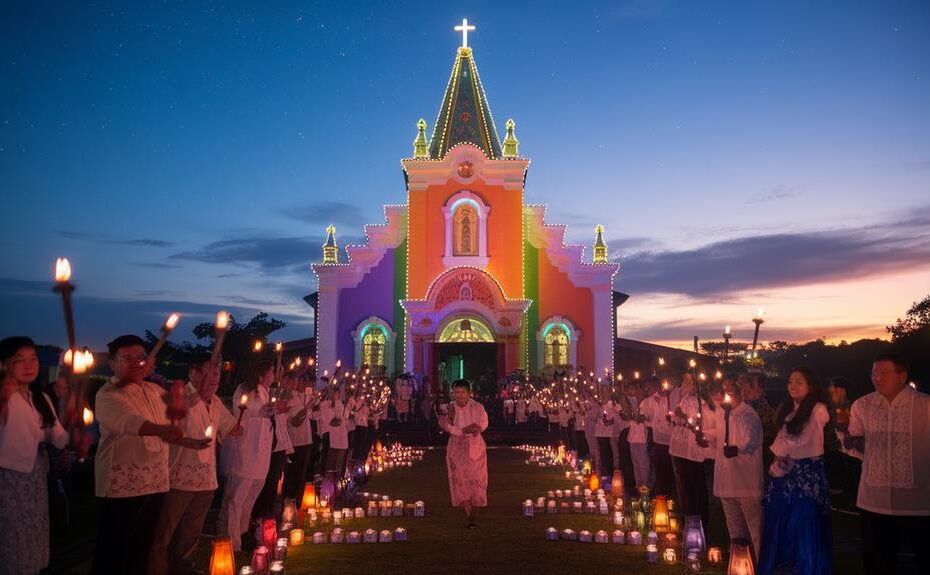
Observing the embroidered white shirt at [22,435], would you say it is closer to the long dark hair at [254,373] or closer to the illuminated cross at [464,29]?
the long dark hair at [254,373]

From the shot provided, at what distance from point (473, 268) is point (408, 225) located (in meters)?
3.84

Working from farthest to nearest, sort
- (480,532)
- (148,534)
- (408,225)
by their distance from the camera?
1. (408,225)
2. (480,532)
3. (148,534)

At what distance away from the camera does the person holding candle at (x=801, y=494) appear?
7.17 m

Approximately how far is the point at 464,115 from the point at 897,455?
98.3 feet

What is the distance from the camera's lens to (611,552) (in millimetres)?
9633

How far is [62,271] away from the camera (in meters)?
4.10

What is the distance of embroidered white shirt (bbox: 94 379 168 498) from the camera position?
5758mm

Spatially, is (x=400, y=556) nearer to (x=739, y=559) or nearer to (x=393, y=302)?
(x=739, y=559)

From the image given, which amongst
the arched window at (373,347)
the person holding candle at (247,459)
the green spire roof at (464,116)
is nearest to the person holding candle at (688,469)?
the person holding candle at (247,459)

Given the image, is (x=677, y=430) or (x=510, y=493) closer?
(x=677, y=430)

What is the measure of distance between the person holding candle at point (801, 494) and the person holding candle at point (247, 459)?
16.4ft

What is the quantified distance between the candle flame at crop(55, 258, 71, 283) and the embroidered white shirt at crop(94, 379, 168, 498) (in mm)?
1847

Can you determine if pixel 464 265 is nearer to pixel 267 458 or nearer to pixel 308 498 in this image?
pixel 308 498

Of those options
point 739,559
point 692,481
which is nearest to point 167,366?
point 692,481
